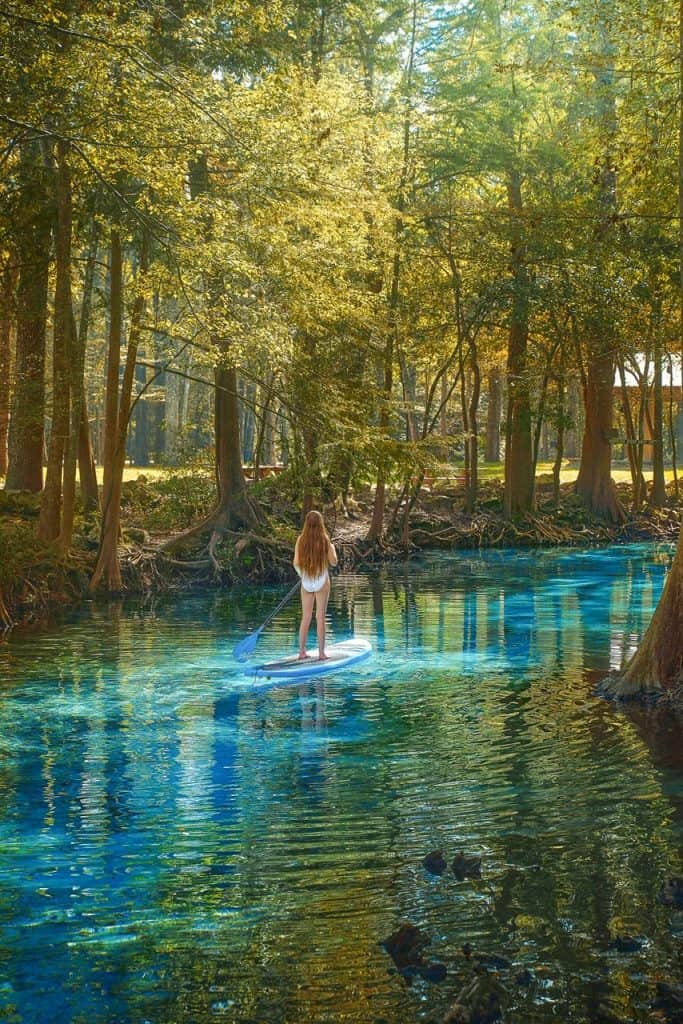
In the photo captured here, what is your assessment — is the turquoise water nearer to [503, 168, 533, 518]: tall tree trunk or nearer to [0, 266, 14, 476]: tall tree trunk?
[0, 266, 14, 476]: tall tree trunk

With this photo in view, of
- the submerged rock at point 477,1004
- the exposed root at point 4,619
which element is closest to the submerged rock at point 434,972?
the submerged rock at point 477,1004

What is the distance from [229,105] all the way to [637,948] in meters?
14.2

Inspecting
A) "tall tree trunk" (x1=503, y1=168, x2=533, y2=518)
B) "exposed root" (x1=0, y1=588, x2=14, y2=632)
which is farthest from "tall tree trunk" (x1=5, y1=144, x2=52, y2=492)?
"tall tree trunk" (x1=503, y1=168, x2=533, y2=518)

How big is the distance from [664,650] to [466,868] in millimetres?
5827

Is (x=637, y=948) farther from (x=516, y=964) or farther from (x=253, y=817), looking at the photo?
(x=253, y=817)

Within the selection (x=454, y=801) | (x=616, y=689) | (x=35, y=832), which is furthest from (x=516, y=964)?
(x=616, y=689)

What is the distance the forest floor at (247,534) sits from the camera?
69.2 ft

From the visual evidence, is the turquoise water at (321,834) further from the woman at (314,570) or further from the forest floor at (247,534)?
the forest floor at (247,534)

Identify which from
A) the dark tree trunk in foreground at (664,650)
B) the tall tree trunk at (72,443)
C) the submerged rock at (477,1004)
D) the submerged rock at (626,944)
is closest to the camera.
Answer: the submerged rock at (477,1004)

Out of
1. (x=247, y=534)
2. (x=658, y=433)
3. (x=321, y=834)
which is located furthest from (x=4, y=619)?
(x=658, y=433)

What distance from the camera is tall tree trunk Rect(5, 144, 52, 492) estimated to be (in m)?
20.6

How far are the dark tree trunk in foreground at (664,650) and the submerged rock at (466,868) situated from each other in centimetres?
556

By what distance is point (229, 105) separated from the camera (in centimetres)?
1794

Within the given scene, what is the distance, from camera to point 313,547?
15188mm
